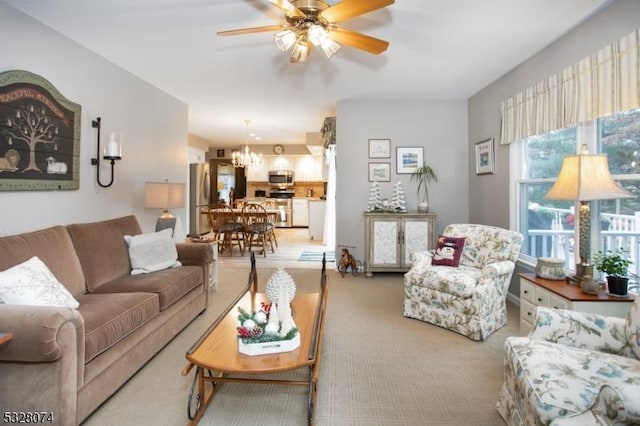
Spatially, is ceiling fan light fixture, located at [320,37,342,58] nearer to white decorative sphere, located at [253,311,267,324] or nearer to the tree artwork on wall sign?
white decorative sphere, located at [253,311,267,324]

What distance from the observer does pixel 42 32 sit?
106 inches

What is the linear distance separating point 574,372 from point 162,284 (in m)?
2.60

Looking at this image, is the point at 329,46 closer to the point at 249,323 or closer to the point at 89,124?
the point at 249,323

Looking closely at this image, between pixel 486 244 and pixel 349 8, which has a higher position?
pixel 349 8

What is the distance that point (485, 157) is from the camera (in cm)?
440

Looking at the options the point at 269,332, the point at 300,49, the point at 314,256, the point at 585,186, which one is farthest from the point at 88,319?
the point at 314,256

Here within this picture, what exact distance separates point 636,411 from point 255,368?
1.37m

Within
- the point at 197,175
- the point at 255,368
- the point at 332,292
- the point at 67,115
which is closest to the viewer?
the point at 255,368

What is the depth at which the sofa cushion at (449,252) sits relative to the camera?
335 centimetres

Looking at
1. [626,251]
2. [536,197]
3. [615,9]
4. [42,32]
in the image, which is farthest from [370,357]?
[42,32]

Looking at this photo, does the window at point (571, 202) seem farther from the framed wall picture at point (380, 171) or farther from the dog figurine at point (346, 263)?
the dog figurine at point (346, 263)

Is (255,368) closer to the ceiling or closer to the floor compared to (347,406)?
closer to the ceiling

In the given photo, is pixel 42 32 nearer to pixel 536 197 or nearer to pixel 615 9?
pixel 615 9

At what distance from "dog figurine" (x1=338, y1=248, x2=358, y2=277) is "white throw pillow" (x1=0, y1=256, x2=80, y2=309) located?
3.34 meters
